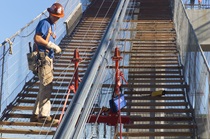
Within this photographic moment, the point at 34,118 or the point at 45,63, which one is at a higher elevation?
the point at 45,63

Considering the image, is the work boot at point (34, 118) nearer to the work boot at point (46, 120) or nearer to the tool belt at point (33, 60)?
the work boot at point (46, 120)

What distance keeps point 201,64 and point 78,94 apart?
8.74 ft

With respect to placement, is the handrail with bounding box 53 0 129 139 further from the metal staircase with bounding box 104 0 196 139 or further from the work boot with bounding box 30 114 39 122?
the work boot with bounding box 30 114 39 122

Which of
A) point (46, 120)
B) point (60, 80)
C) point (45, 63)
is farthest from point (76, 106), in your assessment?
point (60, 80)

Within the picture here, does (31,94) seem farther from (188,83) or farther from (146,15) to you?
(146,15)

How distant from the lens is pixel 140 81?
9.57 metres

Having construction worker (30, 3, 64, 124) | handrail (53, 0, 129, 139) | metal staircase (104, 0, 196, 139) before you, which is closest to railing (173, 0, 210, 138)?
metal staircase (104, 0, 196, 139)

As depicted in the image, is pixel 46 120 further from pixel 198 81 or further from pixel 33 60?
pixel 198 81

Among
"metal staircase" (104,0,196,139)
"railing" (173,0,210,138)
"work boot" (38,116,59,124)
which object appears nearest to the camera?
"railing" (173,0,210,138)

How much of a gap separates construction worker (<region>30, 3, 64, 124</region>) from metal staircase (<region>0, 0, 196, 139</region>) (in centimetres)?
15

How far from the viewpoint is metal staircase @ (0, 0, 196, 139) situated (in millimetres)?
7551

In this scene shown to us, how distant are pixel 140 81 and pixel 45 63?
2639 millimetres

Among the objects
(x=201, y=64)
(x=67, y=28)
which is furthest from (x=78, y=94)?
(x=67, y=28)

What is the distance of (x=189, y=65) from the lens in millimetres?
8586
